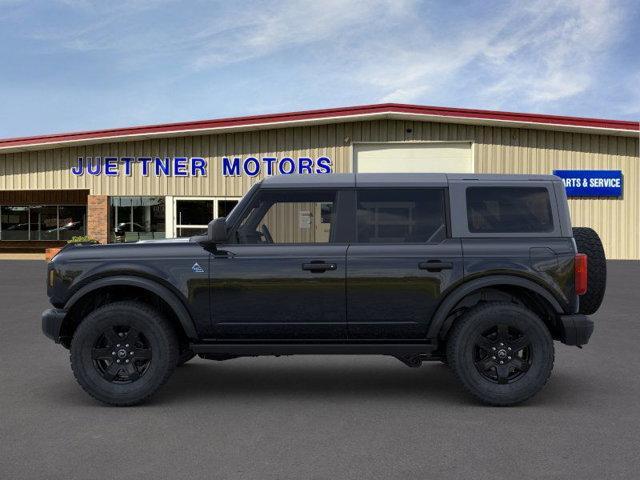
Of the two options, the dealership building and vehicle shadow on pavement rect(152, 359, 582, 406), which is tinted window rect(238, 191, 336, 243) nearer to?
vehicle shadow on pavement rect(152, 359, 582, 406)

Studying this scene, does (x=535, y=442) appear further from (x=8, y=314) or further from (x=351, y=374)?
(x=8, y=314)

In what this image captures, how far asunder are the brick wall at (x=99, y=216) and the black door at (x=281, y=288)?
2428cm

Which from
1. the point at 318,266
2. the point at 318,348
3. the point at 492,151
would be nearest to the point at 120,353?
the point at 318,348

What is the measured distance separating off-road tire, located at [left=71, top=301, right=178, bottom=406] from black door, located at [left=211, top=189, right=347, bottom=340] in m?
0.47

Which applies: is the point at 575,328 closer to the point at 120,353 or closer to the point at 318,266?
the point at 318,266

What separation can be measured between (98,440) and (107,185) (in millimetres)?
25299

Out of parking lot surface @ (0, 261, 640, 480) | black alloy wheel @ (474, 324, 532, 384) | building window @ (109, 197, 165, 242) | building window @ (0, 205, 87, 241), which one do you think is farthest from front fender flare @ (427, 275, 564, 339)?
building window @ (0, 205, 87, 241)

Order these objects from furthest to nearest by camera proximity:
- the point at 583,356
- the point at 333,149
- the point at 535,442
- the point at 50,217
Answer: the point at 50,217 < the point at 333,149 < the point at 583,356 < the point at 535,442

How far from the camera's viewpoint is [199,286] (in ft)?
18.7

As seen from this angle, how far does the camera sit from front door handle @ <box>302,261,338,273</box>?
5.67m

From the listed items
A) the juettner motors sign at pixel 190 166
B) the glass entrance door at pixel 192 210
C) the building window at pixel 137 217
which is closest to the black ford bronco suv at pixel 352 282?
the juettner motors sign at pixel 190 166

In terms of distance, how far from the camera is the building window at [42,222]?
107ft

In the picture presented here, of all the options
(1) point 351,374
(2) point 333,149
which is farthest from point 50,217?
(1) point 351,374

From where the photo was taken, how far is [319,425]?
203 inches
